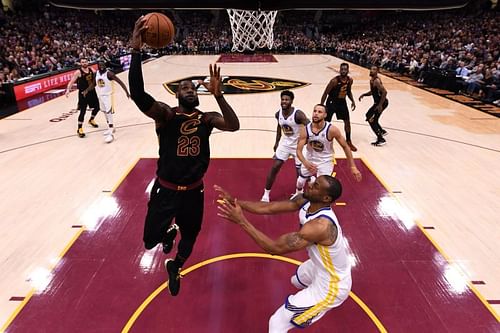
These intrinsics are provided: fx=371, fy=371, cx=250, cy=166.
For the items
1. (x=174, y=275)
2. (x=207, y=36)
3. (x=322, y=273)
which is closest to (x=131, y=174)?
(x=174, y=275)

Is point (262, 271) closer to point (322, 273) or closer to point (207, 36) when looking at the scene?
point (322, 273)

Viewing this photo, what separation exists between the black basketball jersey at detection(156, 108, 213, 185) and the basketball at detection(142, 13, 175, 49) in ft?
2.31

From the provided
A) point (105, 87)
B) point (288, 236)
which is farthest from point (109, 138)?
point (288, 236)

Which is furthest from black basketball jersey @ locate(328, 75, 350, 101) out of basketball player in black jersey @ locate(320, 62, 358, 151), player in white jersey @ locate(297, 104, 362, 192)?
player in white jersey @ locate(297, 104, 362, 192)

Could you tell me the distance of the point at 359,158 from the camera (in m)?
8.01

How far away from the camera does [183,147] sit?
3307 mm

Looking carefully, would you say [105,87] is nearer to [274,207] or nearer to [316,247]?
[274,207]

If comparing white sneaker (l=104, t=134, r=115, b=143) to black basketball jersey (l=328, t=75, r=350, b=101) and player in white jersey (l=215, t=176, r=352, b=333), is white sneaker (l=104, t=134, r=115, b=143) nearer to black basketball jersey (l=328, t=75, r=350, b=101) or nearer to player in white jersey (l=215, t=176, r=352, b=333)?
black basketball jersey (l=328, t=75, r=350, b=101)

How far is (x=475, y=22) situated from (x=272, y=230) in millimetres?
26062

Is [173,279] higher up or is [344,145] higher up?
[344,145]

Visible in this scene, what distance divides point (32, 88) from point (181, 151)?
13888mm

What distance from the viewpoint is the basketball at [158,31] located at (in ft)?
11.1

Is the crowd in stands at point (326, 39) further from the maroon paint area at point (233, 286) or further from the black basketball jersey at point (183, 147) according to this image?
the black basketball jersey at point (183, 147)

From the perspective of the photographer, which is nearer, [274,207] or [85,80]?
[274,207]
